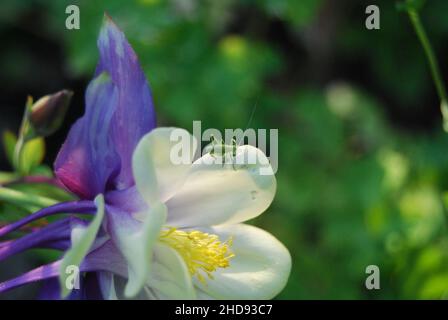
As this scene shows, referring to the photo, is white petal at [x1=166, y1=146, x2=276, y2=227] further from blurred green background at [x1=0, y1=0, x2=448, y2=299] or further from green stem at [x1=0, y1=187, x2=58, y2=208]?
blurred green background at [x1=0, y1=0, x2=448, y2=299]

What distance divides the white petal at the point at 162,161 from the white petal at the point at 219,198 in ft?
0.11

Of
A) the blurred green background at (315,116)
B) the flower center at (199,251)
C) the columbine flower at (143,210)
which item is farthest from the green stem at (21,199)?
the blurred green background at (315,116)

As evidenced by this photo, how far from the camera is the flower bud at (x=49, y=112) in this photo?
1320 millimetres

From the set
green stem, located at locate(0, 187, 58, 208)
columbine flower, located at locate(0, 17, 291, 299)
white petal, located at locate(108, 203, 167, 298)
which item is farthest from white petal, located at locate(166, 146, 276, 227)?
green stem, located at locate(0, 187, 58, 208)

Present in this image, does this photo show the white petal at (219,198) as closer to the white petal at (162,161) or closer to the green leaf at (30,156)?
the white petal at (162,161)

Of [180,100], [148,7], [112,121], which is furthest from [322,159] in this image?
[112,121]

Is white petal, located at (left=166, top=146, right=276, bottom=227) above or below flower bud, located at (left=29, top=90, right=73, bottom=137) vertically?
below

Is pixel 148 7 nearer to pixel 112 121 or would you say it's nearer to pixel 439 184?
pixel 439 184

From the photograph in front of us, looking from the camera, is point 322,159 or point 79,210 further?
point 322,159

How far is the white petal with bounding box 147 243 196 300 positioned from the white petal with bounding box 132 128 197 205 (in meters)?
0.08

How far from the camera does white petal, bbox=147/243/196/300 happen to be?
1.14 meters
